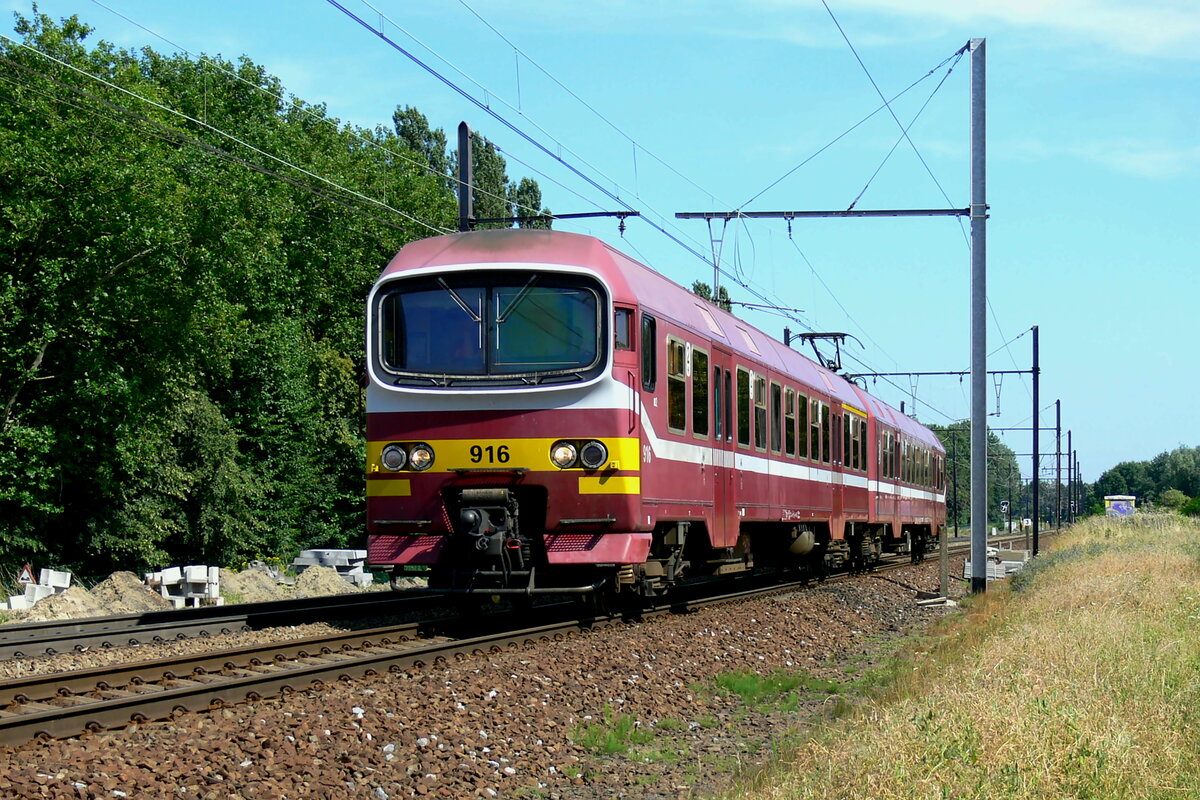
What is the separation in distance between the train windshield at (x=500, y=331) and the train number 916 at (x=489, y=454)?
59cm

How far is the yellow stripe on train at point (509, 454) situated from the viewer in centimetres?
1184

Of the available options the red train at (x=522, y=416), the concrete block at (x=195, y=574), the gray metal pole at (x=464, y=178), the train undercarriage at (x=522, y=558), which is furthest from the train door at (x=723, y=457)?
the concrete block at (x=195, y=574)

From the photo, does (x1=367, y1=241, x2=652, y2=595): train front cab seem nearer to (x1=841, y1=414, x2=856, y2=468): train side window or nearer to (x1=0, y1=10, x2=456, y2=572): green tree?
(x1=0, y1=10, x2=456, y2=572): green tree

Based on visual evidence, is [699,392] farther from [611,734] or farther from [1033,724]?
[1033,724]

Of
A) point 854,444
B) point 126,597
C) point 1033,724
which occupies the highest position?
point 854,444

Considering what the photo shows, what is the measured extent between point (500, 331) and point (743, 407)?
5035mm

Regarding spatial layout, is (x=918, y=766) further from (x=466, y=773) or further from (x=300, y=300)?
(x=300, y=300)

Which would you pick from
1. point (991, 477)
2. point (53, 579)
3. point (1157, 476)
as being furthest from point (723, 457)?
point (1157, 476)

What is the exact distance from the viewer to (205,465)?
33938mm

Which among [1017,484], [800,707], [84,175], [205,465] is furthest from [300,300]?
[1017,484]

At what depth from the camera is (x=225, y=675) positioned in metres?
9.42

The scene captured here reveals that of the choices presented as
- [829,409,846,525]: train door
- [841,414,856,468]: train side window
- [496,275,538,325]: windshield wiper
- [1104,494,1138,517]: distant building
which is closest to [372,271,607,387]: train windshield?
[496,275,538,325]: windshield wiper

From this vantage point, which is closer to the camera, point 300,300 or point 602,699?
point 602,699

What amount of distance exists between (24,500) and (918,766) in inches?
902
